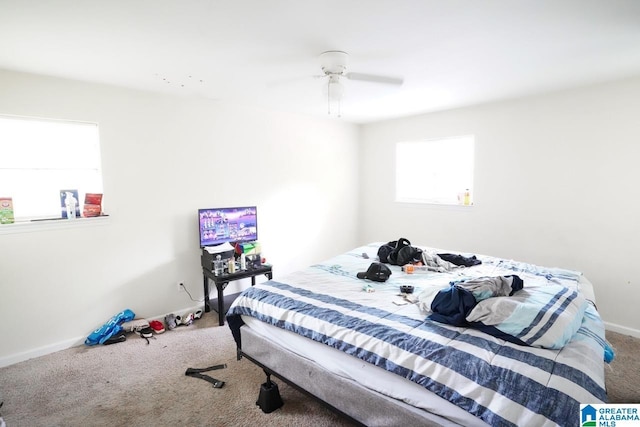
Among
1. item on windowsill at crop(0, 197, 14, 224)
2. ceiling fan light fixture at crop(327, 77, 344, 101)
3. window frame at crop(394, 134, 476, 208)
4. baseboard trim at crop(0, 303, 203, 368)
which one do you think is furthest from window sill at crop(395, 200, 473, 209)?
item on windowsill at crop(0, 197, 14, 224)

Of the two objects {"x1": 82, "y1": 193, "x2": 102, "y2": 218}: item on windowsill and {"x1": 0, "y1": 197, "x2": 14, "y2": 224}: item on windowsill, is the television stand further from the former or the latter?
{"x1": 0, "y1": 197, "x2": 14, "y2": 224}: item on windowsill

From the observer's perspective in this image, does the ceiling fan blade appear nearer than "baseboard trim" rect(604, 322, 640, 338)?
Yes

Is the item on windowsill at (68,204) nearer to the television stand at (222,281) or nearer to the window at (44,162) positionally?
the window at (44,162)

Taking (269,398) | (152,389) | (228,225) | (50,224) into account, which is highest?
(50,224)

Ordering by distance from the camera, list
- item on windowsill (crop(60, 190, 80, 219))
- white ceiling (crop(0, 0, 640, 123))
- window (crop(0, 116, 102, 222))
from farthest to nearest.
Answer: item on windowsill (crop(60, 190, 80, 219)), window (crop(0, 116, 102, 222)), white ceiling (crop(0, 0, 640, 123))

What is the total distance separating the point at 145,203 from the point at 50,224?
0.78 meters

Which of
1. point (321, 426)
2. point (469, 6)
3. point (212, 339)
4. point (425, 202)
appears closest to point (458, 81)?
point (469, 6)

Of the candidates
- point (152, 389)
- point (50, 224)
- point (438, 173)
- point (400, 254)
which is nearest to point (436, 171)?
point (438, 173)

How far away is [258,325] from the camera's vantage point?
87.3 inches

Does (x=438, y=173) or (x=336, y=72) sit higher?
(x=336, y=72)

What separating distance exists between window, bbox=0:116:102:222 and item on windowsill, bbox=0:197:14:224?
0.14 meters

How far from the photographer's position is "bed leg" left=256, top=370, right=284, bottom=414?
81.0 inches

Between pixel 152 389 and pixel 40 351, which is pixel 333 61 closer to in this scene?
pixel 152 389

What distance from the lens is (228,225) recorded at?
3.73 metres
